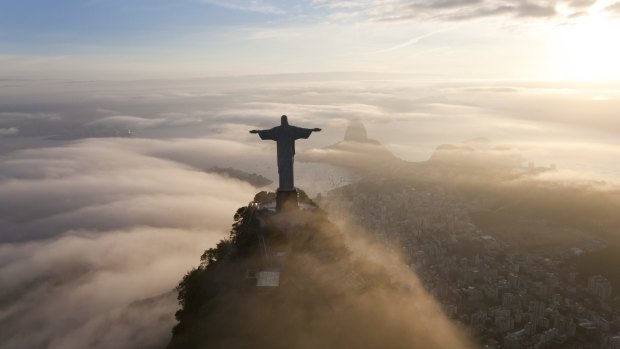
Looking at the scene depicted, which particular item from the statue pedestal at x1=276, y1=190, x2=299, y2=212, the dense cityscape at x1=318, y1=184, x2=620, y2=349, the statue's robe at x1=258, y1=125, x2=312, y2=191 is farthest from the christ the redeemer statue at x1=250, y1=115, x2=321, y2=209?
the dense cityscape at x1=318, y1=184, x2=620, y2=349

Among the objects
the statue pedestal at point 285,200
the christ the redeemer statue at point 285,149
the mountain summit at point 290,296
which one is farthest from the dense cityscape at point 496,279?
the christ the redeemer statue at point 285,149

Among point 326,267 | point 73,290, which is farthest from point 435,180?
point 326,267

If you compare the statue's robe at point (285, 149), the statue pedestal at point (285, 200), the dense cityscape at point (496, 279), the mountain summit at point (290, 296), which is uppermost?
the statue's robe at point (285, 149)

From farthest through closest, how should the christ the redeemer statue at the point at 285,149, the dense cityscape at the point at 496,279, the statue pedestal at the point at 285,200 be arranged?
the dense cityscape at the point at 496,279, the christ the redeemer statue at the point at 285,149, the statue pedestal at the point at 285,200

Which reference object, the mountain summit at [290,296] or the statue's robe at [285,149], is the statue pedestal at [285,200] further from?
the mountain summit at [290,296]

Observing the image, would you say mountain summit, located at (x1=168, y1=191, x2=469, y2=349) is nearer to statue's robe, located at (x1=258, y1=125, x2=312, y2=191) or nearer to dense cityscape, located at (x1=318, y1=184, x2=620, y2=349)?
statue's robe, located at (x1=258, y1=125, x2=312, y2=191)

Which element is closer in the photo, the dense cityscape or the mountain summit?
the mountain summit

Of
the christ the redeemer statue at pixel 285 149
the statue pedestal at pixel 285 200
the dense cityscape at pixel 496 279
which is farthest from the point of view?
the dense cityscape at pixel 496 279

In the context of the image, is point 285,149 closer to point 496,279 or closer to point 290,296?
point 290,296
